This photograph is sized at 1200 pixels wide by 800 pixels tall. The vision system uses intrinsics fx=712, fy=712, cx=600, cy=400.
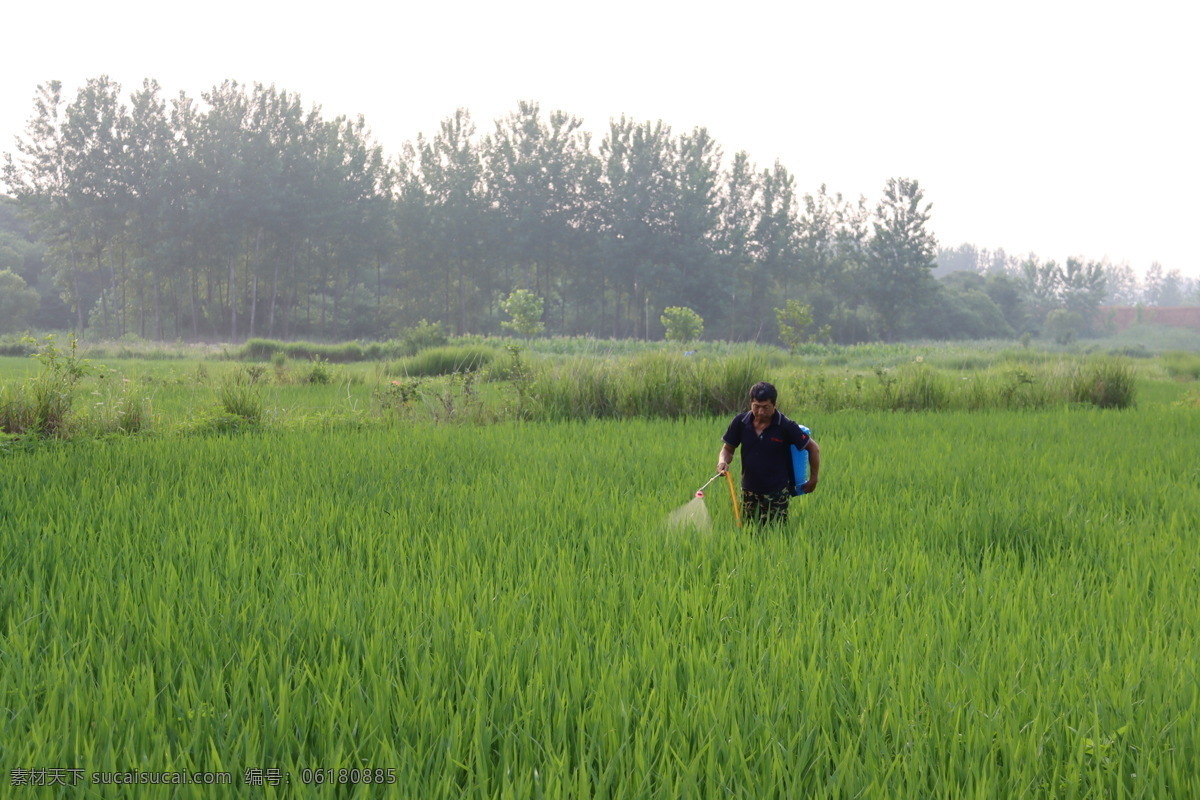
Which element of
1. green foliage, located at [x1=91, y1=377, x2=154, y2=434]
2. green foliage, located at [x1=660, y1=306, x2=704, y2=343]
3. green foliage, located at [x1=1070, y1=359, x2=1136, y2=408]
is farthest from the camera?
green foliage, located at [x1=660, y1=306, x2=704, y2=343]

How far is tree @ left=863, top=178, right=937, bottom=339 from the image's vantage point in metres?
66.8

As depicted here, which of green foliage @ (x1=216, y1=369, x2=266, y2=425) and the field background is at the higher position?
green foliage @ (x1=216, y1=369, x2=266, y2=425)

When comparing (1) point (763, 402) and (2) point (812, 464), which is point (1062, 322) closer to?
(2) point (812, 464)

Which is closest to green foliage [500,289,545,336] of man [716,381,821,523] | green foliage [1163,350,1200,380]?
green foliage [1163,350,1200,380]

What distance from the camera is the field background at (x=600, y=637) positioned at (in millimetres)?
1801

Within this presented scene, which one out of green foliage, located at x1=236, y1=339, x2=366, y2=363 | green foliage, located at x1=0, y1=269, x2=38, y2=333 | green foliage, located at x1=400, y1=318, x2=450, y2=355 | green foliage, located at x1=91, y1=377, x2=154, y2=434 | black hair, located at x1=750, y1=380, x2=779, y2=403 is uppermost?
green foliage, located at x1=0, y1=269, x2=38, y2=333

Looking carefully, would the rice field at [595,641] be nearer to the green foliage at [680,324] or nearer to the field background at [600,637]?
the field background at [600,637]

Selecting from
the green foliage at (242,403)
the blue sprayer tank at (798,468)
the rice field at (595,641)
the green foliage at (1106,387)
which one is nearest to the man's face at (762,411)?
the blue sprayer tank at (798,468)

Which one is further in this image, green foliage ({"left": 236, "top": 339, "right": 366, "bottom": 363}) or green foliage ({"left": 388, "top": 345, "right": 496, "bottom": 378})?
green foliage ({"left": 236, "top": 339, "right": 366, "bottom": 363})

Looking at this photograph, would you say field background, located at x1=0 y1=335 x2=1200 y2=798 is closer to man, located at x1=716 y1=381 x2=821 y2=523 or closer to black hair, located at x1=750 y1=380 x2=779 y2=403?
man, located at x1=716 y1=381 x2=821 y2=523

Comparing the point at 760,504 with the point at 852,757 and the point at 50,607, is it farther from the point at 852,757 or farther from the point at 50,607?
the point at 50,607

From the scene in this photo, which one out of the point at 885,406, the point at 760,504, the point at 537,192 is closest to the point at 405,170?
the point at 537,192

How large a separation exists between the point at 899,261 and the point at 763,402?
70.5 m

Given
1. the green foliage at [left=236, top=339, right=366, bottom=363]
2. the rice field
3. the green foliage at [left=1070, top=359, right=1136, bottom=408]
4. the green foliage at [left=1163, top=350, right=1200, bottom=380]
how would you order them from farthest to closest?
the green foliage at [left=236, top=339, right=366, bottom=363], the green foliage at [left=1163, top=350, right=1200, bottom=380], the green foliage at [left=1070, top=359, right=1136, bottom=408], the rice field
